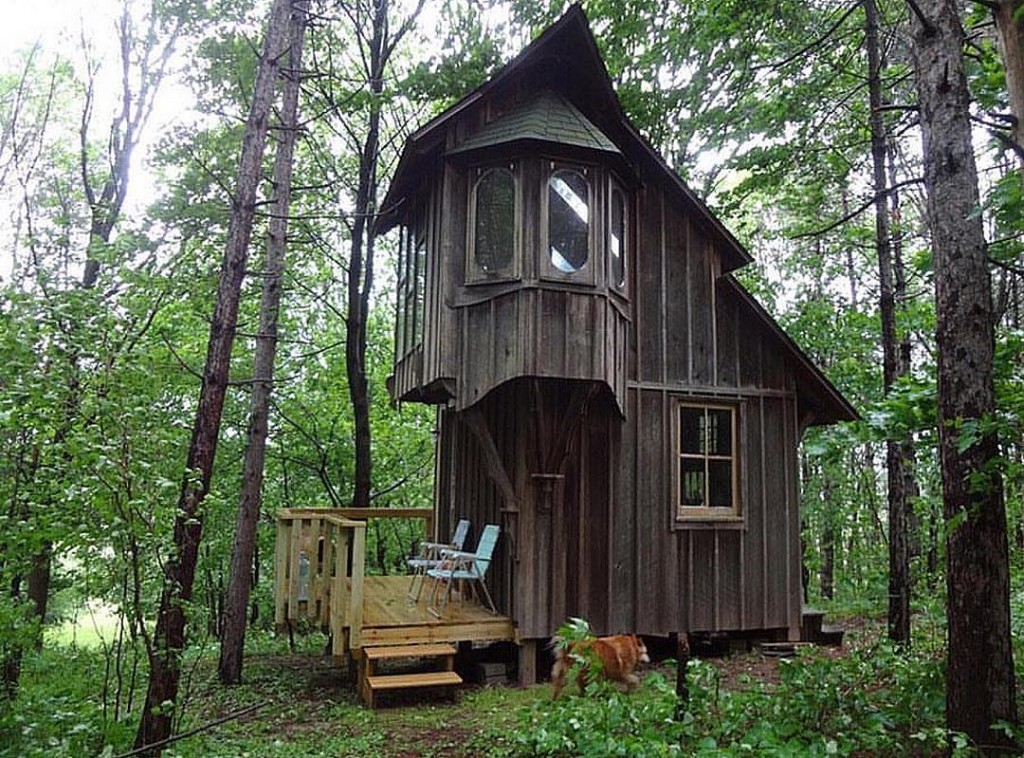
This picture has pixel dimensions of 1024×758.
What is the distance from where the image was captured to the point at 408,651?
22.2 feet

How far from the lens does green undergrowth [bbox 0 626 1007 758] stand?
3740mm

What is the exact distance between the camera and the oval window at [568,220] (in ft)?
24.0

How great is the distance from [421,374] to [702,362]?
11.1ft

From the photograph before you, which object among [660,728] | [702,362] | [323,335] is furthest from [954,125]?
[323,335]

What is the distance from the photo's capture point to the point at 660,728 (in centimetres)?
389

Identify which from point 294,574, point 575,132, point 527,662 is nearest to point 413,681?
point 527,662

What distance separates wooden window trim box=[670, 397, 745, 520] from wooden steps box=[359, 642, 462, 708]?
3.04 meters

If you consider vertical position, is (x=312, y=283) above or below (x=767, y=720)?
above

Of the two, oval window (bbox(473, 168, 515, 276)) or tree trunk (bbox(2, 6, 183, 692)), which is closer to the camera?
oval window (bbox(473, 168, 515, 276))

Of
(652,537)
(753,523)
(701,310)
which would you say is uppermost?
(701,310)

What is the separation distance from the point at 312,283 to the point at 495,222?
7.49 m

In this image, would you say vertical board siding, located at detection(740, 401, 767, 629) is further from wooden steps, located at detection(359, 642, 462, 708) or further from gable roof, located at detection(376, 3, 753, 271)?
wooden steps, located at detection(359, 642, 462, 708)

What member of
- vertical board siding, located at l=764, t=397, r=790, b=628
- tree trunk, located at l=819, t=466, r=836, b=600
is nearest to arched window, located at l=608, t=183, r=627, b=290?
vertical board siding, located at l=764, t=397, r=790, b=628

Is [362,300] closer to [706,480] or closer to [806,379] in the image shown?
[706,480]
